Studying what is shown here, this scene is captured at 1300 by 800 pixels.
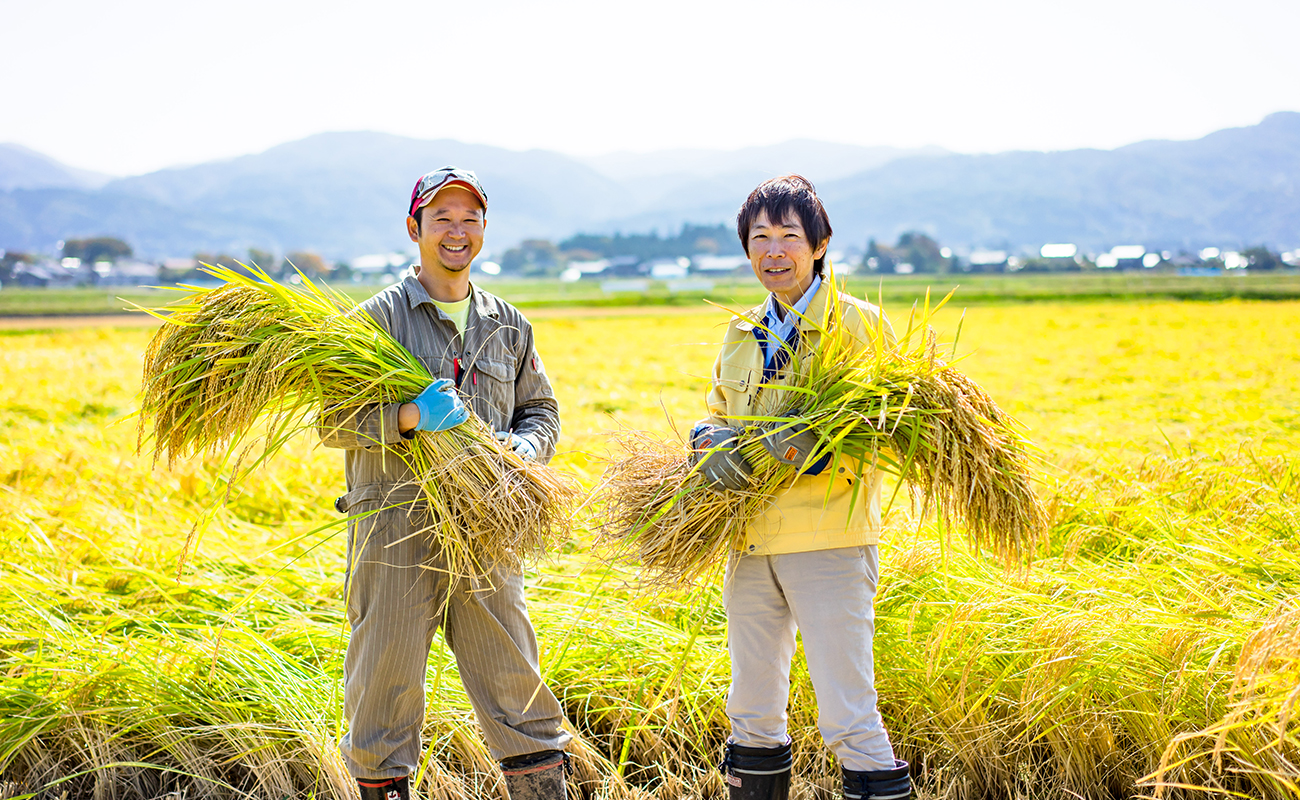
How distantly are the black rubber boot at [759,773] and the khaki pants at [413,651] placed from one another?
506 mm

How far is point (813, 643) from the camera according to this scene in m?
2.03

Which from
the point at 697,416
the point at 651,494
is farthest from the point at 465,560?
the point at 697,416

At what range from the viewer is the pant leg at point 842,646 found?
1983 millimetres

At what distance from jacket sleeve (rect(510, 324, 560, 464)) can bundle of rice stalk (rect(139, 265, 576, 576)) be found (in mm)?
239

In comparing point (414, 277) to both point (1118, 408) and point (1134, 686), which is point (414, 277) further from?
point (1118, 408)

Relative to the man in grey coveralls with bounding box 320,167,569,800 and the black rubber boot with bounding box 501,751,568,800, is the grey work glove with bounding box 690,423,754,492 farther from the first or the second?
the black rubber boot with bounding box 501,751,568,800

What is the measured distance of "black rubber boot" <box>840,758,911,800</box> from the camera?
76.6 inches

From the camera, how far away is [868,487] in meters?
2.08

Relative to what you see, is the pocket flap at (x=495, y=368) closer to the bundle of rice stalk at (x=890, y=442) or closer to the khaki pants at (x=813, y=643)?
the bundle of rice stalk at (x=890, y=442)

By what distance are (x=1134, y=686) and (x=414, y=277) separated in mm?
2369

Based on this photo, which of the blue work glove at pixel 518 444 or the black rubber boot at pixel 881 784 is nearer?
the black rubber boot at pixel 881 784

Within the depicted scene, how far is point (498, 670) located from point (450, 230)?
48.0 inches

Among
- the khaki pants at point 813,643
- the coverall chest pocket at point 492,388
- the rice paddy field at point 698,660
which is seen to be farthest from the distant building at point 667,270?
the khaki pants at point 813,643

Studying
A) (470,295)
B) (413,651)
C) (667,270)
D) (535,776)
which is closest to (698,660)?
(535,776)
